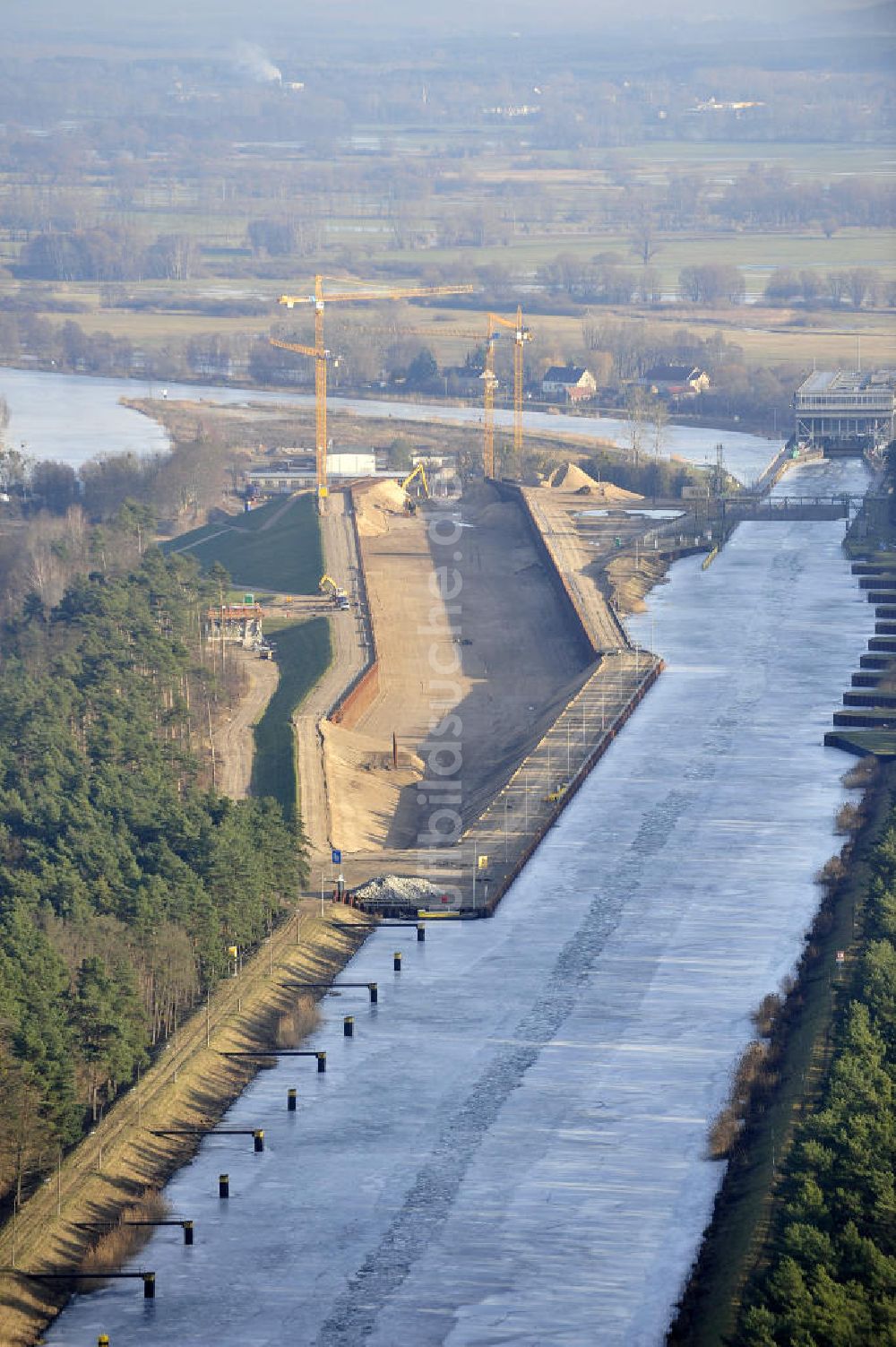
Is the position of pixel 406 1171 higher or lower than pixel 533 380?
higher

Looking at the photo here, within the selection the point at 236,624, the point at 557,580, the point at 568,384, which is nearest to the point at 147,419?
the point at 568,384

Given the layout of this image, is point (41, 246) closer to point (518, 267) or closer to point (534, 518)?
point (518, 267)

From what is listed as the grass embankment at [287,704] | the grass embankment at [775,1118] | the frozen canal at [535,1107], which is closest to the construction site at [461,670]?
the grass embankment at [287,704]

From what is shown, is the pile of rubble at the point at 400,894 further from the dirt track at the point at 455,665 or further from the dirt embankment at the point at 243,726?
the dirt embankment at the point at 243,726

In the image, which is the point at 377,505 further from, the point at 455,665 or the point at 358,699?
the point at 358,699

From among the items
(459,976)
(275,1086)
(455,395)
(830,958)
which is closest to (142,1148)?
(275,1086)
